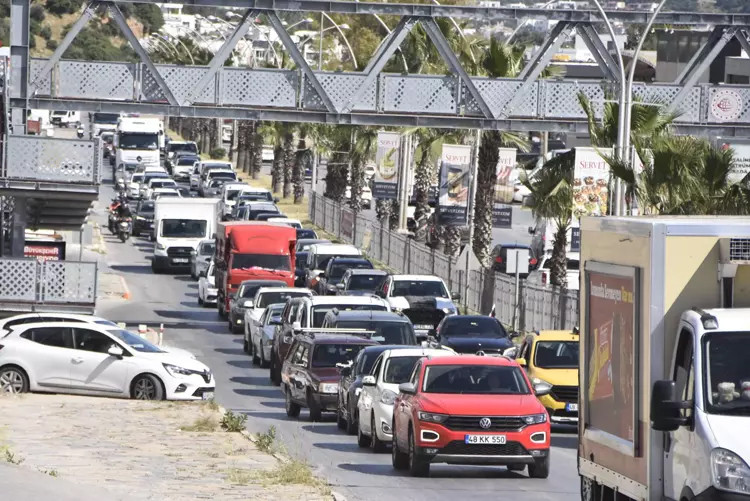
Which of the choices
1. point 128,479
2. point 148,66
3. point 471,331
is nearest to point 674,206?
point 471,331

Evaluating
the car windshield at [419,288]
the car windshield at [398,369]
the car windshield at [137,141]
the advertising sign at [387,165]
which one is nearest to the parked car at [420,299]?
the car windshield at [419,288]

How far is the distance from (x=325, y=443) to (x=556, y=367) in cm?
537

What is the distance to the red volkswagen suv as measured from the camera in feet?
68.0

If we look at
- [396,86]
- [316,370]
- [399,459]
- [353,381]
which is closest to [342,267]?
[396,86]

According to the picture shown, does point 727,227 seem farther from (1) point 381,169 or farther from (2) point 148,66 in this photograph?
(1) point 381,169

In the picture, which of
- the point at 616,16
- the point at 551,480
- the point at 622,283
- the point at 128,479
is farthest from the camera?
the point at 616,16

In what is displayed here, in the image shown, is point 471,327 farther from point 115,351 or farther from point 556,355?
point 115,351

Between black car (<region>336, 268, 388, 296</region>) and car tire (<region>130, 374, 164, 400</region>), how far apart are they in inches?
650

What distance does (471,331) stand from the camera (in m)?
36.1

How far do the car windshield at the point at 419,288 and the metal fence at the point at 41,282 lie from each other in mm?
8673

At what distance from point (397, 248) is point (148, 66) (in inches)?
971

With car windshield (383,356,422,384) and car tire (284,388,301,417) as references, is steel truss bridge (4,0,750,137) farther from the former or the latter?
car windshield (383,356,422,384)

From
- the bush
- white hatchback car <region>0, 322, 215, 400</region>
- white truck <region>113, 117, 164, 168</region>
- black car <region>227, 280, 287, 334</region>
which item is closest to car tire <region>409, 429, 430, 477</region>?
white hatchback car <region>0, 322, 215, 400</region>

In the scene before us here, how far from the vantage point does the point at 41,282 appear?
3903cm
